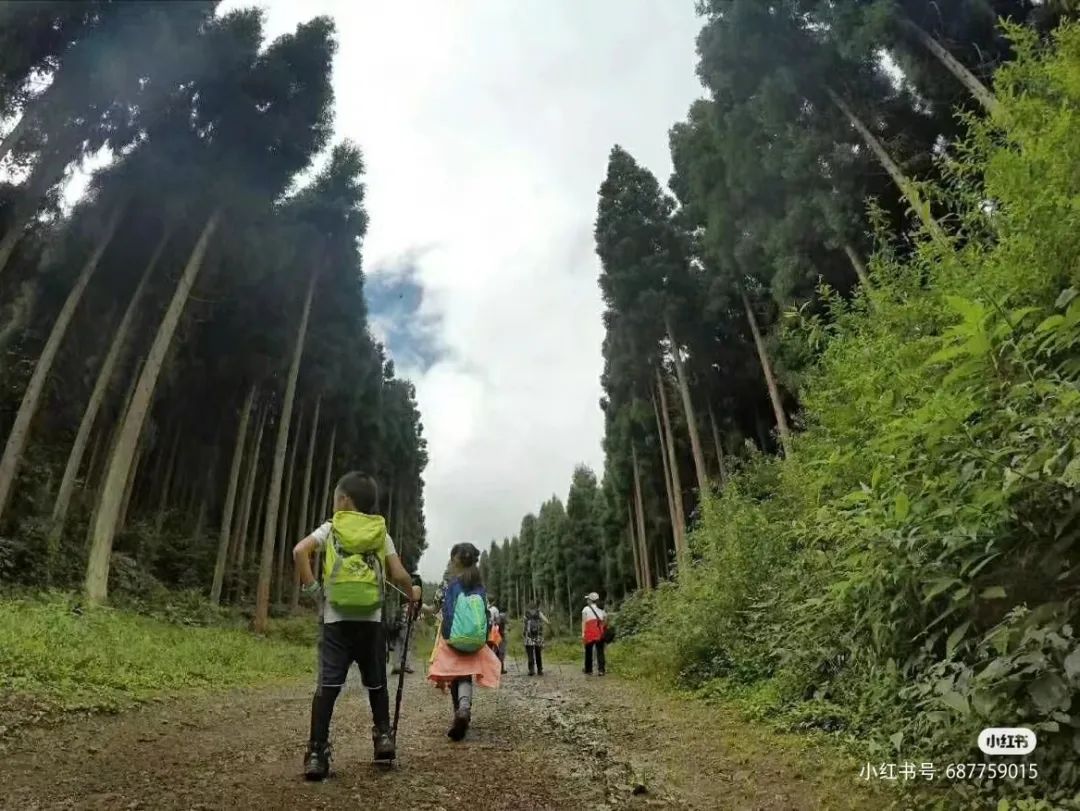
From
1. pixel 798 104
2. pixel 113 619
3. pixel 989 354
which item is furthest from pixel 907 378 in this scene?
pixel 798 104

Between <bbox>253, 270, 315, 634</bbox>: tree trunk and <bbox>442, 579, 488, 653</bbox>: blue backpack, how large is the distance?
39.6ft

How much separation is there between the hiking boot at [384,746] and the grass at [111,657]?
3121mm

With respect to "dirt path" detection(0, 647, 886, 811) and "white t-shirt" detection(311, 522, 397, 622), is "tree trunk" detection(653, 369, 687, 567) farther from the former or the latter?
"white t-shirt" detection(311, 522, 397, 622)

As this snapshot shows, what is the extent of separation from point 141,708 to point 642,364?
20.1 metres

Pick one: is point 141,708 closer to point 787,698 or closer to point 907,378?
point 787,698

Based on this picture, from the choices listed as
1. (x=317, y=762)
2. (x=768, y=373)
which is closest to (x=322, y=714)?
(x=317, y=762)

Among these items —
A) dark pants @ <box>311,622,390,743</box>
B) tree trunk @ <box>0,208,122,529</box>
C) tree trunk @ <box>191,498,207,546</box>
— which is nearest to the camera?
→ dark pants @ <box>311,622,390,743</box>

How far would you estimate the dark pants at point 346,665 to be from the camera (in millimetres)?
3102

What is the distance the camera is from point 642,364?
23.7 metres

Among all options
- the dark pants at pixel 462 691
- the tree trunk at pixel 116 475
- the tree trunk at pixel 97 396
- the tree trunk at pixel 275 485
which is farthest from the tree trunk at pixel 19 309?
the dark pants at pixel 462 691

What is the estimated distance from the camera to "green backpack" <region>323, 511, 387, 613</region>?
3180 millimetres

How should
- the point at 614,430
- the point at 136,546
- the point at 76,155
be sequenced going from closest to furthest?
the point at 76,155 → the point at 136,546 → the point at 614,430

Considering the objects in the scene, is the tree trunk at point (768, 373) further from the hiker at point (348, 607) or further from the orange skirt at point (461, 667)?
the hiker at point (348, 607)

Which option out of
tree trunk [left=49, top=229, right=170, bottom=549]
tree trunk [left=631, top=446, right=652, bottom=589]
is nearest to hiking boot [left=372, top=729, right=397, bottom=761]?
tree trunk [left=49, top=229, right=170, bottom=549]
